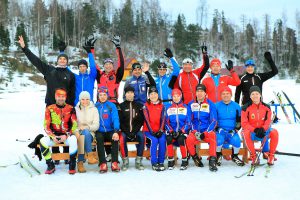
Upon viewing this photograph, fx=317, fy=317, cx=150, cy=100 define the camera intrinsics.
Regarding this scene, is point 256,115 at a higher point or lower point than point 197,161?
higher

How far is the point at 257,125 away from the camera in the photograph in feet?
17.6

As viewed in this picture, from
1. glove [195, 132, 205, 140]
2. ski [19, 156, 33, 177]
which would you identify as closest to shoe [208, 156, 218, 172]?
glove [195, 132, 205, 140]

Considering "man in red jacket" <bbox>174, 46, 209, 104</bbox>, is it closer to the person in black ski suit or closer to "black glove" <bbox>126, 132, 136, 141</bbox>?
the person in black ski suit

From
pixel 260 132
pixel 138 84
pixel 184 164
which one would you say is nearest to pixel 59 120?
pixel 138 84

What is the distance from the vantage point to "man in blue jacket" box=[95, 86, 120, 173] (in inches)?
196

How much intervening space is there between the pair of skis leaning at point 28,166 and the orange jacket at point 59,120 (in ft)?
2.09

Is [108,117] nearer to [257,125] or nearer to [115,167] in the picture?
[115,167]

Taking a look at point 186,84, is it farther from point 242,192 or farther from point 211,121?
point 242,192

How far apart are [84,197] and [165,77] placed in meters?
3.51

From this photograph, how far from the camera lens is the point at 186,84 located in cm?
634

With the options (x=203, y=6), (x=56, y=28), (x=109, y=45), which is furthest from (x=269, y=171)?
(x=203, y=6)

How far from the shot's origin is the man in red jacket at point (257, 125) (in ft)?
16.7

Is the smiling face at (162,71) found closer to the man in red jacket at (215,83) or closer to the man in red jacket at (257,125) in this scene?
the man in red jacket at (215,83)

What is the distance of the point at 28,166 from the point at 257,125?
3.86 meters
